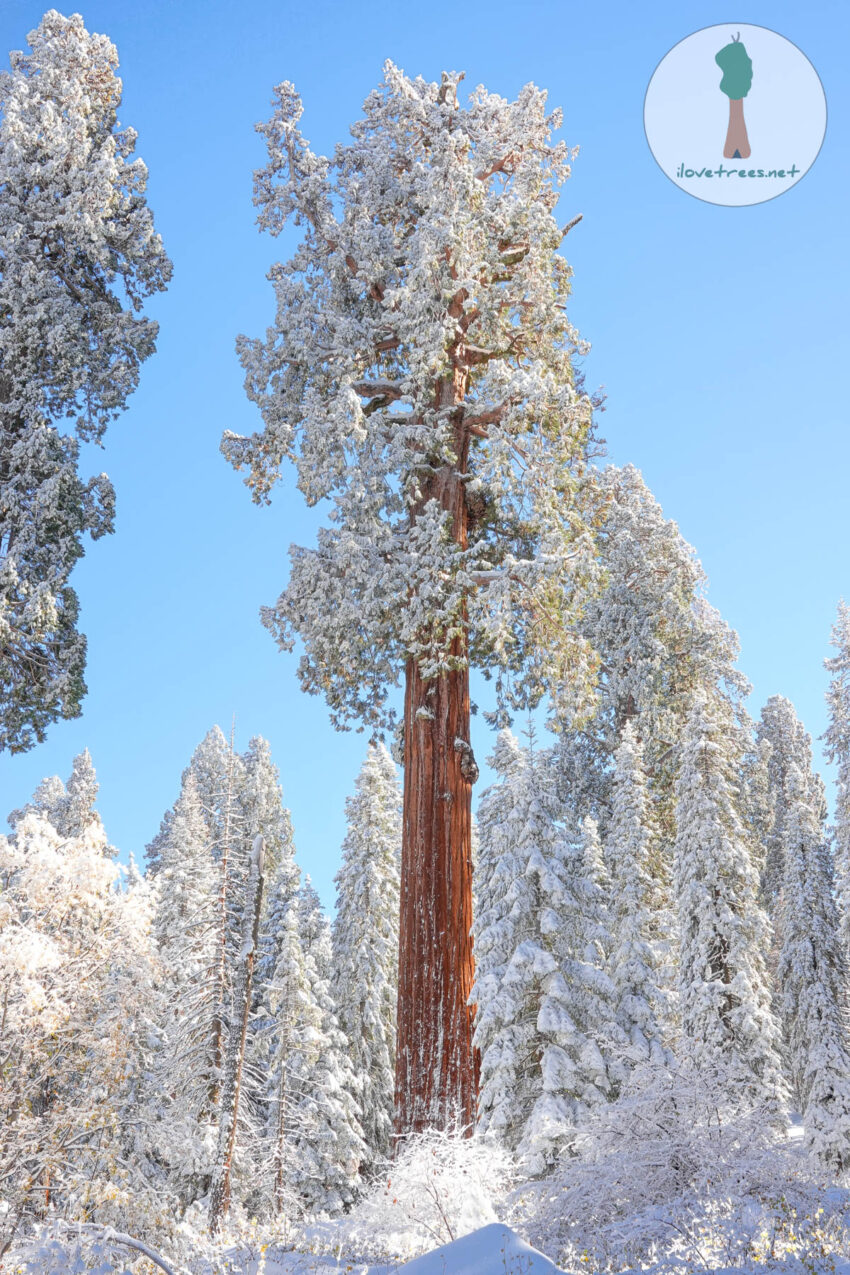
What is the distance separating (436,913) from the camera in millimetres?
9125

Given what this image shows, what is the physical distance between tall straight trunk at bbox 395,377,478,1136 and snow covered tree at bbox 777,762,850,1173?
20.4 m

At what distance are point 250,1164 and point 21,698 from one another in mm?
12010

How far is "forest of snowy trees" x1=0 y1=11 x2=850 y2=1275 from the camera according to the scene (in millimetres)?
6074

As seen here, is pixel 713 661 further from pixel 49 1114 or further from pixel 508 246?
pixel 49 1114

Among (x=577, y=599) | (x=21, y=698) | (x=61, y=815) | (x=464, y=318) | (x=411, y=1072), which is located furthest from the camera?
(x=61, y=815)

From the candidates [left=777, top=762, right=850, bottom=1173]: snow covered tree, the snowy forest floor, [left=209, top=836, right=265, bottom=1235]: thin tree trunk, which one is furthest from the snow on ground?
[left=777, top=762, right=850, bottom=1173]: snow covered tree

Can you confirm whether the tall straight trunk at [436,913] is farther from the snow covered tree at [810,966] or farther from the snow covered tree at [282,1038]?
the snow covered tree at [810,966]

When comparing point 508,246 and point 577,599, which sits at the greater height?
point 508,246

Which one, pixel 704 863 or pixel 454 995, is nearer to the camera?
pixel 454 995

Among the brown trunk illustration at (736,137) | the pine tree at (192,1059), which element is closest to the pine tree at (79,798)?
the pine tree at (192,1059)

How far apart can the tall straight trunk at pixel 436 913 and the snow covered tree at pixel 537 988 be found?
8.93 meters

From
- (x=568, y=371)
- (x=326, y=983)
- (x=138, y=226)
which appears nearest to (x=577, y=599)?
(x=568, y=371)

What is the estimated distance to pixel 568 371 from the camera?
11.4m

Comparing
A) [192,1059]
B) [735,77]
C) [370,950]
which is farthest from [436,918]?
[370,950]
